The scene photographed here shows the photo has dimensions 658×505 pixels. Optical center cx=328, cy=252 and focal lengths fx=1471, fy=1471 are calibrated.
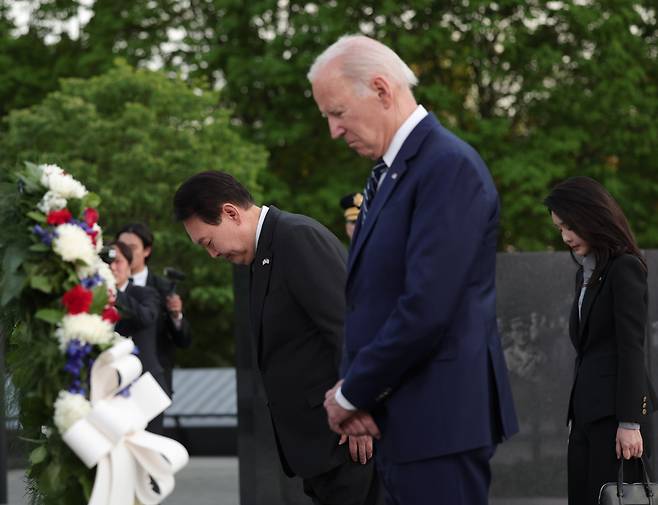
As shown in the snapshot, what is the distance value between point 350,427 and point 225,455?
12.8 meters

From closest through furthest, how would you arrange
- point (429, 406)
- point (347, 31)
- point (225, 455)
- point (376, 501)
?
point (429, 406) < point (376, 501) < point (225, 455) < point (347, 31)

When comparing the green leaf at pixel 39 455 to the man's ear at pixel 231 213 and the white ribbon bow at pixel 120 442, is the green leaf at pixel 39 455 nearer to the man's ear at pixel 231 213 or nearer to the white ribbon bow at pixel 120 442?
the white ribbon bow at pixel 120 442

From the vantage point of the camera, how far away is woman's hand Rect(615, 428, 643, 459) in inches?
239

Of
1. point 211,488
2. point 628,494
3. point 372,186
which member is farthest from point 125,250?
point 372,186

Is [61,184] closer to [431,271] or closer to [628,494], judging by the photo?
[431,271]

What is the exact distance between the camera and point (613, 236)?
6.18 meters

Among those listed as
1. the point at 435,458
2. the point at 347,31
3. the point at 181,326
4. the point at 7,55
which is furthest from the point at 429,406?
the point at 7,55

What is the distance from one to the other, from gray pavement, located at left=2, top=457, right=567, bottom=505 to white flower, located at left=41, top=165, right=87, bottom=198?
4.84m

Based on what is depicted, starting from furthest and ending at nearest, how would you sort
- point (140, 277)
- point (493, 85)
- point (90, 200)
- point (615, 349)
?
1. point (493, 85)
2. point (140, 277)
3. point (615, 349)
4. point (90, 200)

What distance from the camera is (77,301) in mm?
4348

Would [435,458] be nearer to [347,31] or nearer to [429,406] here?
[429,406]

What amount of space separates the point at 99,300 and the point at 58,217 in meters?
0.28

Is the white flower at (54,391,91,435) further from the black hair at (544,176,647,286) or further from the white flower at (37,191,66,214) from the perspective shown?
the black hair at (544,176,647,286)

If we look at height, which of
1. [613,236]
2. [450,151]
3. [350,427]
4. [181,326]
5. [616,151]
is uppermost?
[450,151]
